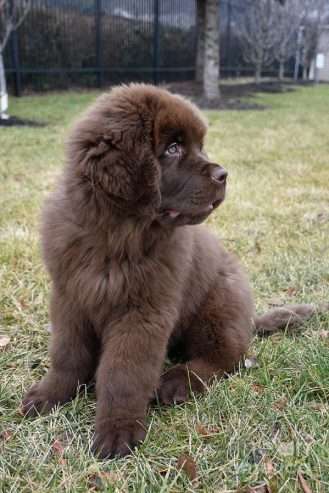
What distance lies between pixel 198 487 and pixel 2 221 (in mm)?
3220

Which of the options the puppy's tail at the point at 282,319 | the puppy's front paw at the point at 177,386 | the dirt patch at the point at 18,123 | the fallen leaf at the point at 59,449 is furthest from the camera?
the dirt patch at the point at 18,123

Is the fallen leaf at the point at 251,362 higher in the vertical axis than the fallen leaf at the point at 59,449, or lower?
higher

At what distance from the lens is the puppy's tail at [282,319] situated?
2914mm

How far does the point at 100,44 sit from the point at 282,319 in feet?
44.1

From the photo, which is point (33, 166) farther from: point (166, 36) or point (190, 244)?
point (166, 36)

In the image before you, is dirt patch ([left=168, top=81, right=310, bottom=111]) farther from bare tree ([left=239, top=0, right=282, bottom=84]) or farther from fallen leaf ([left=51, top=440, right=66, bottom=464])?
fallen leaf ([left=51, top=440, right=66, bottom=464])

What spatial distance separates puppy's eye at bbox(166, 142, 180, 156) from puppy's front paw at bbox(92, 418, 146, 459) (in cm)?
103

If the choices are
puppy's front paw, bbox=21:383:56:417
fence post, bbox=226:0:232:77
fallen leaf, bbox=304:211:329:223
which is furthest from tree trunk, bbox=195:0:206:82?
puppy's front paw, bbox=21:383:56:417

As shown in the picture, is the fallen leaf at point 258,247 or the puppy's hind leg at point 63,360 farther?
the fallen leaf at point 258,247

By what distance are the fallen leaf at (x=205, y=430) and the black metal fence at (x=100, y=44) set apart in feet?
39.8

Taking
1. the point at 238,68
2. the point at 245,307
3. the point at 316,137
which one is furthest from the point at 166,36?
the point at 245,307

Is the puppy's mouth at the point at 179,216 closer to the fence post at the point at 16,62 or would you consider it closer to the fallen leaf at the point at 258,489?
the fallen leaf at the point at 258,489

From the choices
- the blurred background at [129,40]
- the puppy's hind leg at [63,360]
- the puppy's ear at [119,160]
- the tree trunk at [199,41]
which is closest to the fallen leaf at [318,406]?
the puppy's hind leg at [63,360]

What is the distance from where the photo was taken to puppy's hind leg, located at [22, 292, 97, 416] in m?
2.25
